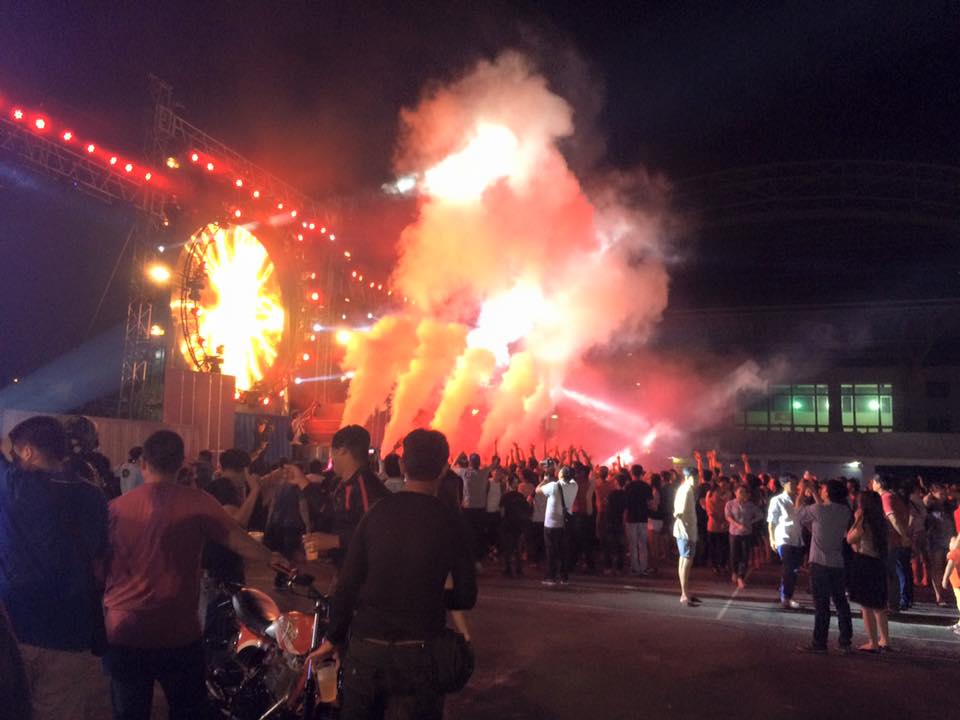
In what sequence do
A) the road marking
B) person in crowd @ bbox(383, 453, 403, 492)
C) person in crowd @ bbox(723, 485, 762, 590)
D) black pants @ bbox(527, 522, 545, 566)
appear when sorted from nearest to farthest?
person in crowd @ bbox(383, 453, 403, 492) < the road marking < person in crowd @ bbox(723, 485, 762, 590) < black pants @ bbox(527, 522, 545, 566)

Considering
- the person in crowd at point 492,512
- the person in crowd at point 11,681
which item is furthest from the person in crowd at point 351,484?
the person in crowd at point 492,512

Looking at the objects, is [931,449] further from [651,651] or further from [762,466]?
[651,651]

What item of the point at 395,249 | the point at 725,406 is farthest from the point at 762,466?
the point at 395,249

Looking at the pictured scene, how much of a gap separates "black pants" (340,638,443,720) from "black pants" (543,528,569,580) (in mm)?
7855

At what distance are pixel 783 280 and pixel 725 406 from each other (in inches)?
245

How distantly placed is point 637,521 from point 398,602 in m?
9.24

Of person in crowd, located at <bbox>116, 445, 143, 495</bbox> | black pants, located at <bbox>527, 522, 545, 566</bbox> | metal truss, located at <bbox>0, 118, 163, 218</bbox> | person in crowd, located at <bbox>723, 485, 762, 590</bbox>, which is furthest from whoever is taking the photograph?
metal truss, located at <bbox>0, 118, 163, 218</bbox>

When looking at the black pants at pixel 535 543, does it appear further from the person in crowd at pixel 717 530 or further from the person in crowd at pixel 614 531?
the person in crowd at pixel 717 530

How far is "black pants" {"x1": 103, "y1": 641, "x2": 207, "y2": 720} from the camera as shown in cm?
301

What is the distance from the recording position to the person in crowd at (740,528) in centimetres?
1079

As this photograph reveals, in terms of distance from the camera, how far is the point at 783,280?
32.6 m

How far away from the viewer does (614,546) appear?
1183cm

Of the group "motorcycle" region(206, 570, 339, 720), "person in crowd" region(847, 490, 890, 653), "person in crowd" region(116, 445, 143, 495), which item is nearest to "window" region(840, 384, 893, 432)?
"person in crowd" region(847, 490, 890, 653)

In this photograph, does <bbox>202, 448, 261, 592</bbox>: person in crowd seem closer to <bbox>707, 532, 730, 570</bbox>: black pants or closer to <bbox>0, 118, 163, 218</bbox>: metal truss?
<bbox>707, 532, 730, 570</bbox>: black pants
